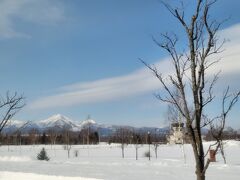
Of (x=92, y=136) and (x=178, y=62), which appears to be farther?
(x=92, y=136)

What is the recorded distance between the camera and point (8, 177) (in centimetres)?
1703

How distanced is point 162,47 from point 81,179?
922cm

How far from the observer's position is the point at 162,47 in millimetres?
7281

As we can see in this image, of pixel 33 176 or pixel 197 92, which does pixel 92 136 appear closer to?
pixel 33 176

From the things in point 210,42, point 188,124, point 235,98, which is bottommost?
point 188,124

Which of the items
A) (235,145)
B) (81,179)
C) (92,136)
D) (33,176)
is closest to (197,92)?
(81,179)

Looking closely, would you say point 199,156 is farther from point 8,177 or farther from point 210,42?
point 8,177

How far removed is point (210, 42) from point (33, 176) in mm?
12126

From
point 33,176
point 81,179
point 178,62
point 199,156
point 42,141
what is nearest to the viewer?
point 199,156

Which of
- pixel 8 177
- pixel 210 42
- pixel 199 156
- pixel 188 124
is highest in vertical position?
pixel 210 42

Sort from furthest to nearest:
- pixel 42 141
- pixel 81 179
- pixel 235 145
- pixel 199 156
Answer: pixel 42 141, pixel 235 145, pixel 81 179, pixel 199 156

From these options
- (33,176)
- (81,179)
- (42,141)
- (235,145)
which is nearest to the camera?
(81,179)

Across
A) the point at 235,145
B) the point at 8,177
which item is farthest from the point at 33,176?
the point at 235,145

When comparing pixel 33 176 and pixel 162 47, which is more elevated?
pixel 162 47
